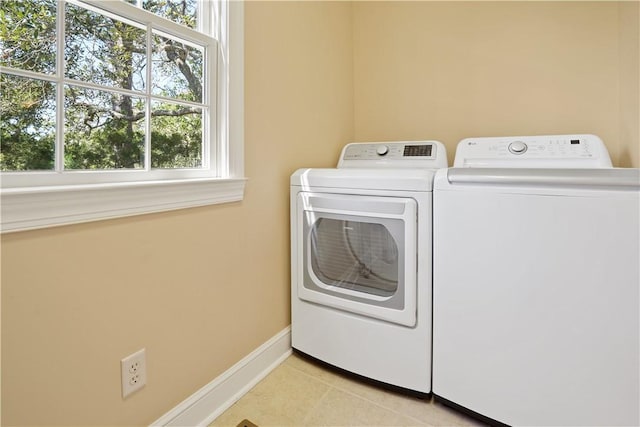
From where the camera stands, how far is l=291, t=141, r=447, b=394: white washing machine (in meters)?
1.44

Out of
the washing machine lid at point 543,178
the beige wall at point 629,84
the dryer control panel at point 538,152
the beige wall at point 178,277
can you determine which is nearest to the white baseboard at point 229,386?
the beige wall at point 178,277

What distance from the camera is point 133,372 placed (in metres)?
1.15

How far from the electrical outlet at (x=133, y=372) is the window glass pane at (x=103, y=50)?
871 mm

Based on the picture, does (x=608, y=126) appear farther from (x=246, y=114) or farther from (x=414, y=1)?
(x=246, y=114)

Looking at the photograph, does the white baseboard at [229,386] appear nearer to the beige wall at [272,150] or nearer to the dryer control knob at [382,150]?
the beige wall at [272,150]

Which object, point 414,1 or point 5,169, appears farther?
point 414,1

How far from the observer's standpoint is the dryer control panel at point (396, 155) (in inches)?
72.2

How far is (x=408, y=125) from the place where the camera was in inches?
88.7

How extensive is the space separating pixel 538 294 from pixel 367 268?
2.16 feet

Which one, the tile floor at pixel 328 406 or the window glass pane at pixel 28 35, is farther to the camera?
the tile floor at pixel 328 406

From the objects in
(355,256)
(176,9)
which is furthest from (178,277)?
(176,9)

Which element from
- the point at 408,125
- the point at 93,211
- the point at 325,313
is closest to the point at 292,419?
the point at 325,313

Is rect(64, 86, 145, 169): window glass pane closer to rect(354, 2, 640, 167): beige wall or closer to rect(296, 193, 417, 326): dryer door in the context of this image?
rect(296, 193, 417, 326): dryer door

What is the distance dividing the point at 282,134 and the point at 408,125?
35.9 inches
